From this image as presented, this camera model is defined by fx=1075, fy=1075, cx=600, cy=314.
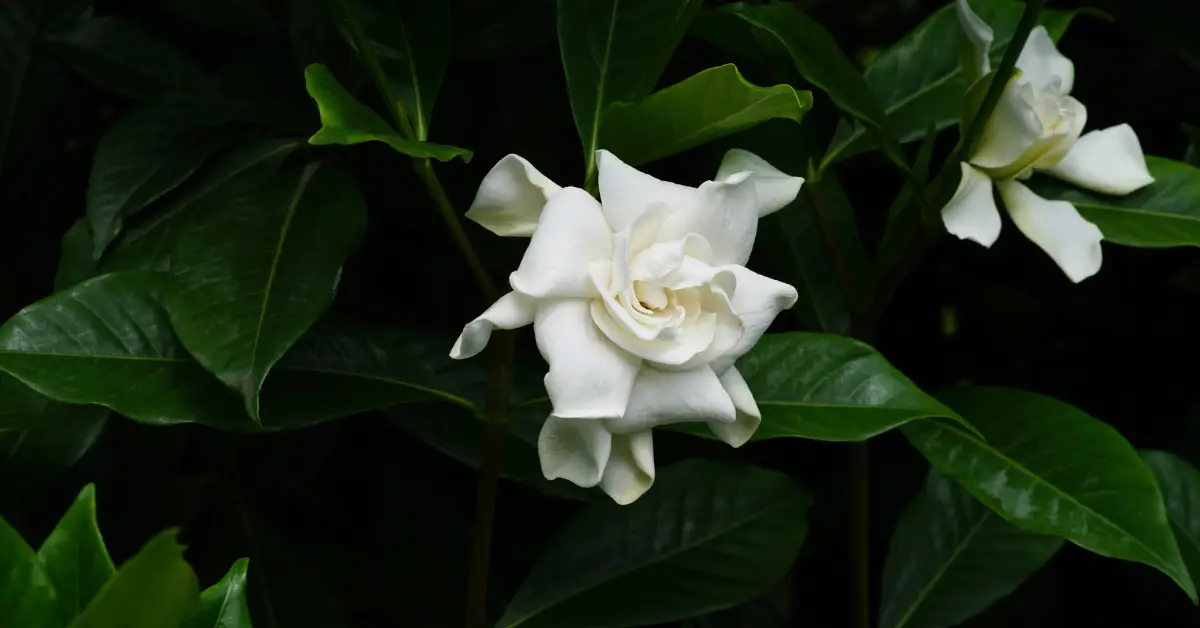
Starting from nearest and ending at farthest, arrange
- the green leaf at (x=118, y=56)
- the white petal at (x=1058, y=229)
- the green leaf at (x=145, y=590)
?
the green leaf at (x=145, y=590), the white petal at (x=1058, y=229), the green leaf at (x=118, y=56)

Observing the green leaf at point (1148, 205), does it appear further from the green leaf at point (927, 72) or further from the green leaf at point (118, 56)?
the green leaf at point (118, 56)

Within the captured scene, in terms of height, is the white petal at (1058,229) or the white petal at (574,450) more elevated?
the white petal at (574,450)

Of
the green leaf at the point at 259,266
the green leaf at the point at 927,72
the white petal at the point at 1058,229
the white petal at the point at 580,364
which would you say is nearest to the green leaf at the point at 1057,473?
the white petal at the point at 1058,229

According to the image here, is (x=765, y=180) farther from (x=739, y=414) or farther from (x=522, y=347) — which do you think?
(x=522, y=347)

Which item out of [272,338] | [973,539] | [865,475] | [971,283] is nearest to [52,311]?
[272,338]

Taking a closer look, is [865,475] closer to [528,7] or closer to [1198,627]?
[528,7]

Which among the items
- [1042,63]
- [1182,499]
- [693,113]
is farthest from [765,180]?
[1182,499]

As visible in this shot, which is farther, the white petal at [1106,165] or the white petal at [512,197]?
the white petal at [1106,165]
